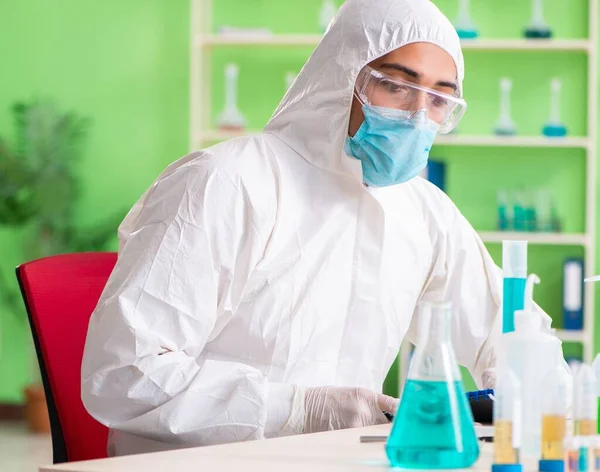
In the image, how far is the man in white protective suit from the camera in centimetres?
147

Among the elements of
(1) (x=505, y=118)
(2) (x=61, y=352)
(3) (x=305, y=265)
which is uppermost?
(1) (x=505, y=118)

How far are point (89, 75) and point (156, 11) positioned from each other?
1.60ft

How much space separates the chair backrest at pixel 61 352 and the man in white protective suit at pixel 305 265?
6 centimetres

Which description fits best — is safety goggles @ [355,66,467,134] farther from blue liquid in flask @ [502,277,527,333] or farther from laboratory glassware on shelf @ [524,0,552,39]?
laboratory glassware on shelf @ [524,0,552,39]

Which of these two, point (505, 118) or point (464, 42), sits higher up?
point (464, 42)

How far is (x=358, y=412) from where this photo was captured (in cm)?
147

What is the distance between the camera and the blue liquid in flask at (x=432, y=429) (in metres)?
1.03

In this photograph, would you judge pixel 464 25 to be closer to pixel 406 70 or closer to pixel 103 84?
pixel 103 84

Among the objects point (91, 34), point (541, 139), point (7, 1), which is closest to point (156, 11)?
point (91, 34)

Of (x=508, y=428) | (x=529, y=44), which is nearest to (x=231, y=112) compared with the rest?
(x=529, y=44)

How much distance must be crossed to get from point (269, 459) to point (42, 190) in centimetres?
404

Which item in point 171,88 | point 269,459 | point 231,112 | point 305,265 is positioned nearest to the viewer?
point 269,459

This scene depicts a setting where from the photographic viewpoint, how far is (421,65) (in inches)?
73.3

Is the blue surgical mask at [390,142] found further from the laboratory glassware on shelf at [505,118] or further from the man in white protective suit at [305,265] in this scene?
the laboratory glassware on shelf at [505,118]
